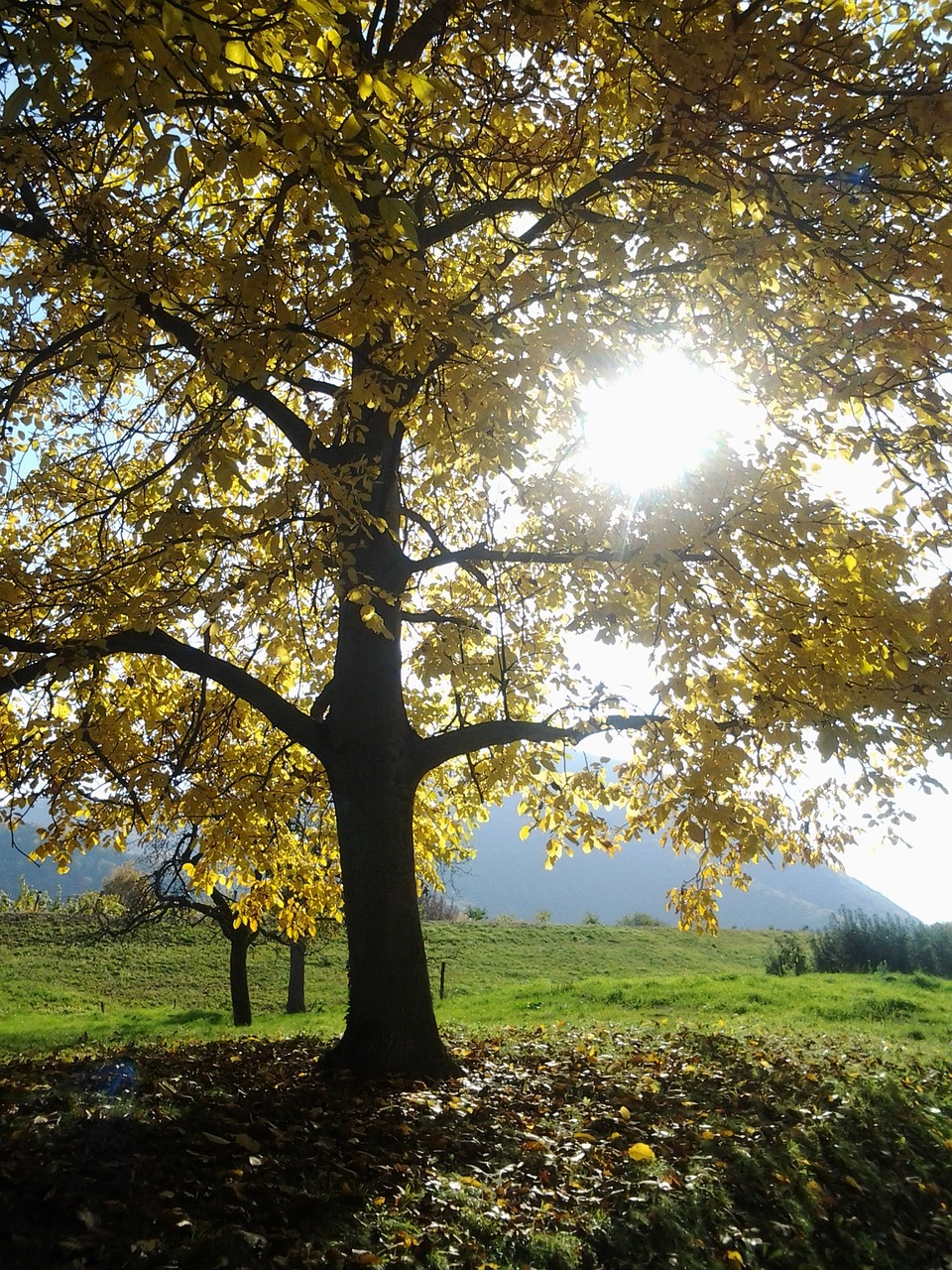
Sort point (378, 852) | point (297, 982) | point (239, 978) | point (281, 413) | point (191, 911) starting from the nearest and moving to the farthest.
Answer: point (378, 852), point (281, 413), point (191, 911), point (239, 978), point (297, 982)

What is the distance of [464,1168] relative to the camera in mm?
4527

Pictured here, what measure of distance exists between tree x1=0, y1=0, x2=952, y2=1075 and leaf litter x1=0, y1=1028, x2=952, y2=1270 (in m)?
1.22

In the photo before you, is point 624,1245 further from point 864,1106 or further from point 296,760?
point 296,760

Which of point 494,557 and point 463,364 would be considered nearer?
point 463,364

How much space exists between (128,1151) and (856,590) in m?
5.62

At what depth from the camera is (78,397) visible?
25.9ft

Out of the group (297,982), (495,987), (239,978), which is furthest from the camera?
(495,987)

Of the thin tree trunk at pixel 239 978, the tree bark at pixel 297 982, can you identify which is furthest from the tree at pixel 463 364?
the tree bark at pixel 297 982

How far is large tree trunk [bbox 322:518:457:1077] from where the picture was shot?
624 cm

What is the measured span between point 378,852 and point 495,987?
53.6 feet

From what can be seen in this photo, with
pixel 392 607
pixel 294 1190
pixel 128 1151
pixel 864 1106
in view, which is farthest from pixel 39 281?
pixel 864 1106

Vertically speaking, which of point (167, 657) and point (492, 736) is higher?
point (167, 657)

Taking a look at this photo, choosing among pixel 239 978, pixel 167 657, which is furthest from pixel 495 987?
pixel 167 657

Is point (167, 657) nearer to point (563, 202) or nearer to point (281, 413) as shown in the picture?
point (281, 413)
